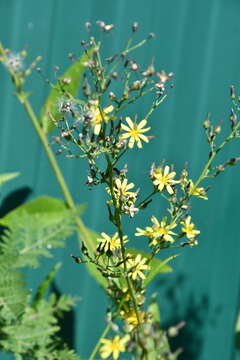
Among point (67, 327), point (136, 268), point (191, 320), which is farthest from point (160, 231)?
point (191, 320)

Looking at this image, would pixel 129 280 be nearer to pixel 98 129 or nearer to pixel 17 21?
pixel 98 129

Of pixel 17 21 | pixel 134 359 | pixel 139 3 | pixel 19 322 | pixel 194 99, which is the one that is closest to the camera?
pixel 134 359

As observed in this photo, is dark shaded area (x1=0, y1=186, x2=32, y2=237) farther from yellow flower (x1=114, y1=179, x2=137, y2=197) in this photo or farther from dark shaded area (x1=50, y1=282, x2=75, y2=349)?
yellow flower (x1=114, y1=179, x2=137, y2=197)

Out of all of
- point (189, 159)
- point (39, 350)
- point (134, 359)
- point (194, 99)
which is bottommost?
point (134, 359)

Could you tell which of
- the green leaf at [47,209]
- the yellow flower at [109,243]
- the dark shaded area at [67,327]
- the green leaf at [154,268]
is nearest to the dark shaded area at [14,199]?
the green leaf at [47,209]

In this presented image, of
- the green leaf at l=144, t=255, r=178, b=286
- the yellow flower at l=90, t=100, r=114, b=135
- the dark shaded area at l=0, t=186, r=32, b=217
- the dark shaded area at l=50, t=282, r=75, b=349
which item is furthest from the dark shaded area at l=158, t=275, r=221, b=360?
the yellow flower at l=90, t=100, r=114, b=135

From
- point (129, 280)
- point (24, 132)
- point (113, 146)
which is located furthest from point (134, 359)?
point (24, 132)

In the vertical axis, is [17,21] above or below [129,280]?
above
